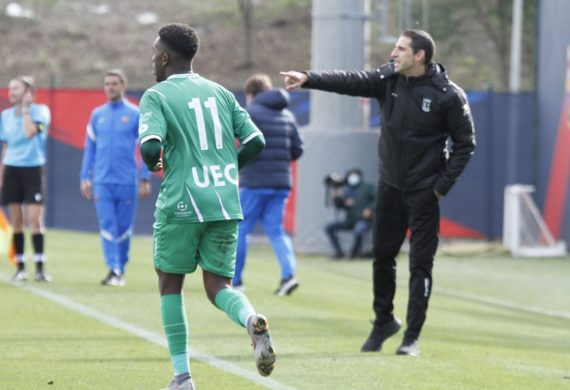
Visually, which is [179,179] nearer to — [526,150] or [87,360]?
[87,360]

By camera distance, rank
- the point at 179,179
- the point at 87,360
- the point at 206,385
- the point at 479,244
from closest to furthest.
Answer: the point at 179,179 < the point at 206,385 < the point at 87,360 < the point at 479,244

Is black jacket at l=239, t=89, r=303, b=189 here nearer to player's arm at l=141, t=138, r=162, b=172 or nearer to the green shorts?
the green shorts

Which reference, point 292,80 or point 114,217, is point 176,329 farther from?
point 114,217

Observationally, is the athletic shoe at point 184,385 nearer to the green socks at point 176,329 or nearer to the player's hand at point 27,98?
the green socks at point 176,329

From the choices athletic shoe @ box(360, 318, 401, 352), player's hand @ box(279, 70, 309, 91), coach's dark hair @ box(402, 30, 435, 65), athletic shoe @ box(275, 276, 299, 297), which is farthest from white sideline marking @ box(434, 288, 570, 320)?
player's hand @ box(279, 70, 309, 91)

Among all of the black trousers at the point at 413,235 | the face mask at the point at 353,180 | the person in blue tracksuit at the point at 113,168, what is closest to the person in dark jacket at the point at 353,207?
the face mask at the point at 353,180

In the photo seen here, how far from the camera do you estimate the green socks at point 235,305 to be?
716cm

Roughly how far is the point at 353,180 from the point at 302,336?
991cm

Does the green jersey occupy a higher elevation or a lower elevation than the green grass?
higher

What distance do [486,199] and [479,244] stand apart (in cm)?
101

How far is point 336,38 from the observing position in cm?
2056

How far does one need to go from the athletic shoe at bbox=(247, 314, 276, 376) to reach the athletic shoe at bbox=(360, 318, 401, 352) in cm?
277

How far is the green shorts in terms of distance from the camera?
7383mm

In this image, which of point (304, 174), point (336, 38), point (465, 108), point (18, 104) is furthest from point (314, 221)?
point (465, 108)
